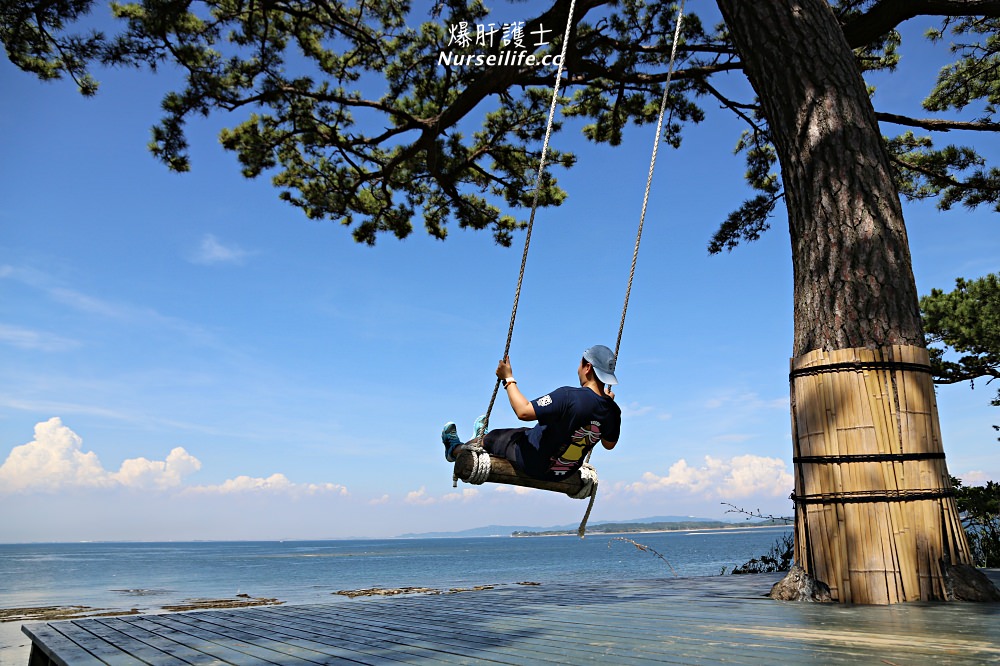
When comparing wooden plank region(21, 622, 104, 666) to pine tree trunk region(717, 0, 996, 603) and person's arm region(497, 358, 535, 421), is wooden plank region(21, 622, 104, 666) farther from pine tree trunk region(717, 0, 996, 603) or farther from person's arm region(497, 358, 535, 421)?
pine tree trunk region(717, 0, 996, 603)

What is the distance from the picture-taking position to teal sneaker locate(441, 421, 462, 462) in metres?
5.11

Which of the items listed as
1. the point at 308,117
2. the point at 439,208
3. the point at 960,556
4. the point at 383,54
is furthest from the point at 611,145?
the point at 960,556

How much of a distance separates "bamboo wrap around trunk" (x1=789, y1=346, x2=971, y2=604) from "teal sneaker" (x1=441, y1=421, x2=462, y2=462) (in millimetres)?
2425

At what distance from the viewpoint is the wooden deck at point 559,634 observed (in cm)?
295

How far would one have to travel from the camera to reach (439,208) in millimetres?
11797

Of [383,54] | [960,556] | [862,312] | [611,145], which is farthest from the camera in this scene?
[611,145]

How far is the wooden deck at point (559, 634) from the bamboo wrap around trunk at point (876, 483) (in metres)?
0.29

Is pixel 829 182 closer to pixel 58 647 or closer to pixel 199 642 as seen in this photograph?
pixel 199 642

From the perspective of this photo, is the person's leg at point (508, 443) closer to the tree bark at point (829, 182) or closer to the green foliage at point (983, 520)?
the tree bark at point (829, 182)

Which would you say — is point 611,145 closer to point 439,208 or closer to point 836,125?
point 439,208

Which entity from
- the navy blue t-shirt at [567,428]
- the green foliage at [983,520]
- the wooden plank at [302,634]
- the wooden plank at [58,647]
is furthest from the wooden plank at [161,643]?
the green foliage at [983,520]

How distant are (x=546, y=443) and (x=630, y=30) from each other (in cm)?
643

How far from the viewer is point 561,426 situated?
478 centimetres

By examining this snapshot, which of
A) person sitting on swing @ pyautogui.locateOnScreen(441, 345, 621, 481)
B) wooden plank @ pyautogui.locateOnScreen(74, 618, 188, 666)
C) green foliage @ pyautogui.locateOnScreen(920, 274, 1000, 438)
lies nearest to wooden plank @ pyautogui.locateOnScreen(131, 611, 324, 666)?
wooden plank @ pyautogui.locateOnScreen(74, 618, 188, 666)
